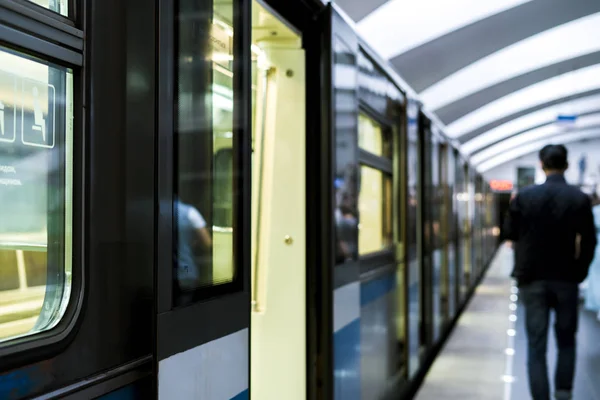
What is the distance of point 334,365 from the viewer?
3.04 metres

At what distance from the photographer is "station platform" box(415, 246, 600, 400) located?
563 cm

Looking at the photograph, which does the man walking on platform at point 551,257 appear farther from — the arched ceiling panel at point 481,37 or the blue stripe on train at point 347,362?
the arched ceiling panel at point 481,37

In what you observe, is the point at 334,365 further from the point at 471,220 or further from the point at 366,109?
the point at 471,220

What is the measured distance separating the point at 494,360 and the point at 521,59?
18.1ft

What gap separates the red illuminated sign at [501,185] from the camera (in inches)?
1155

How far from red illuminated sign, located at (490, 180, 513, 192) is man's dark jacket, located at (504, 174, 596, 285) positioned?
83.8 feet

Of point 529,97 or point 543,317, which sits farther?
point 529,97

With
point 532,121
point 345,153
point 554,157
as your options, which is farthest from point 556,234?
point 532,121

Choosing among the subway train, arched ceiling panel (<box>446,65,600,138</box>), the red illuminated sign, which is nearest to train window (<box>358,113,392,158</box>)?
the subway train

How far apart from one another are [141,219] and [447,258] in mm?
7383

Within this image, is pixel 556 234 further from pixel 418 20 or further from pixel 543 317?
pixel 418 20

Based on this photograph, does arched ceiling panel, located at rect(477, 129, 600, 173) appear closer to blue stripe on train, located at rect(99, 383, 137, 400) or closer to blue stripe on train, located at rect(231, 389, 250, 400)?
blue stripe on train, located at rect(231, 389, 250, 400)

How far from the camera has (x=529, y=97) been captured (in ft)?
47.0

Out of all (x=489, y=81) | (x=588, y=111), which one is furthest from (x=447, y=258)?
(x=588, y=111)
